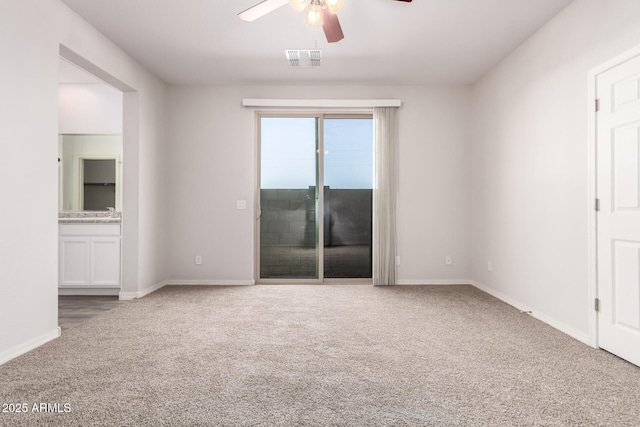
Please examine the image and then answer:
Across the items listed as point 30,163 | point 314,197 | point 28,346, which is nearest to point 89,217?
point 30,163

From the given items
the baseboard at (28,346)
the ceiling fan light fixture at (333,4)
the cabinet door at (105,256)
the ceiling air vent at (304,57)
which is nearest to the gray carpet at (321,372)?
the baseboard at (28,346)

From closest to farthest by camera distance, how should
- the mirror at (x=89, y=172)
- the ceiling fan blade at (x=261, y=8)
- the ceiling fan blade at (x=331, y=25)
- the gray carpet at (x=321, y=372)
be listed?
the gray carpet at (x=321, y=372)
the ceiling fan blade at (x=261, y=8)
the ceiling fan blade at (x=331, y=25)
the mirror at (x=89, y=172)

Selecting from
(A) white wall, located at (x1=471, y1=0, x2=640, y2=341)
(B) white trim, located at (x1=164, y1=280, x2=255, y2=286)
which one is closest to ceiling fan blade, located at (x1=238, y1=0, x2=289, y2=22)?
(A) white wall, located at (x1=471, y1=0, x2=640, y2=341)

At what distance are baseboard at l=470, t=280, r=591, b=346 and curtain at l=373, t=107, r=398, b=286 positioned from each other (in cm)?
124

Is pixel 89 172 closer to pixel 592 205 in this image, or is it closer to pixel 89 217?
pixel 89 217

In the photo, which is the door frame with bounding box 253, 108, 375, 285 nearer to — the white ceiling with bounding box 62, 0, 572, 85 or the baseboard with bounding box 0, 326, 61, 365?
the white ceiling with bounding box 62, 0, 572, 85

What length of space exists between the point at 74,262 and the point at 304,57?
3496 millimetres

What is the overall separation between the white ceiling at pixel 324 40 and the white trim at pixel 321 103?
25 cm

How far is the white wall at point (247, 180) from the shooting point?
17.4 feet

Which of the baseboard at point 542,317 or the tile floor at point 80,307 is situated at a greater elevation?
the baseboard at point 542,317

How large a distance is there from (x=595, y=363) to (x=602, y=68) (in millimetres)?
2036

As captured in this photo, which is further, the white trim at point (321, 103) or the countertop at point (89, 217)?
the white trim at point (321, 103)

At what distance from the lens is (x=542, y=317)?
359cm

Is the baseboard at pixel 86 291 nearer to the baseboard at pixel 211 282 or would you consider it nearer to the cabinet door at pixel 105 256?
the cabinet door at pixel 105 256
